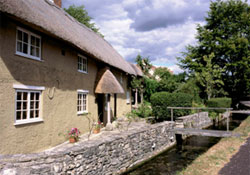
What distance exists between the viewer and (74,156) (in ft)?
16.8

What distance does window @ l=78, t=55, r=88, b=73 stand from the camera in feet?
34.0

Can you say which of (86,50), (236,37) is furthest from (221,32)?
(86,50)

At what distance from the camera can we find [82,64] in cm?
1059

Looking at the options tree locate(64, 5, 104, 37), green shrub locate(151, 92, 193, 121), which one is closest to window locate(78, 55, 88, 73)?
green shrub locate(151, 92, 193, 121)

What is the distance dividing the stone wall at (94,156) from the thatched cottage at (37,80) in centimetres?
140

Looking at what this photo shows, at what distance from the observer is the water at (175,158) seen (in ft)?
23.4

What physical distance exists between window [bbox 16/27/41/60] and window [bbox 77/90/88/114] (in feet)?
10.4

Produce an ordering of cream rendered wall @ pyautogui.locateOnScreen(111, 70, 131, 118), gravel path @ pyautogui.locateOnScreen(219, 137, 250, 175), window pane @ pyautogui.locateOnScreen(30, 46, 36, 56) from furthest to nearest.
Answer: cream rendered wall @ pyautogui.locateOnScreen(111, 70, 131, 118) < window pane @ pyautogui.locateOnScreen(30, 46, 36, 56) < gravel path @ pyautogui.locateOnScreen(219, 137, 250, 175)

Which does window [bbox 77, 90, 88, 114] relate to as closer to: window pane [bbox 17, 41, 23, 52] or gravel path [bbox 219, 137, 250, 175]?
window pane [bbox 17, 41, 23, 52]

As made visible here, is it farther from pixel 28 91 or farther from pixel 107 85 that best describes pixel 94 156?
pixel 107 85

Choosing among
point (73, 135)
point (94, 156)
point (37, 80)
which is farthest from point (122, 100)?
point (94, 156)

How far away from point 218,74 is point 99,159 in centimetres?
2204

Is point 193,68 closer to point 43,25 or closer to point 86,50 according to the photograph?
point 86,50

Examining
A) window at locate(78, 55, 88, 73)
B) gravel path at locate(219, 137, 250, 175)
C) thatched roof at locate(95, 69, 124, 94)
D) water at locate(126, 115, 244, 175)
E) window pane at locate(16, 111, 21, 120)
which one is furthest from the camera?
thatched roof at locate(95, 69, 124, 94)
